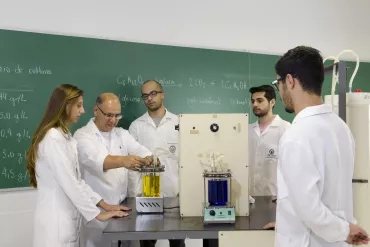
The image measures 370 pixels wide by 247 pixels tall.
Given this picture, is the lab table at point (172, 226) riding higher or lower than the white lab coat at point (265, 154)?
lower

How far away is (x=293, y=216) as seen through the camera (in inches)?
64.1

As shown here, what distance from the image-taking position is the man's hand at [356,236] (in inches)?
63.3

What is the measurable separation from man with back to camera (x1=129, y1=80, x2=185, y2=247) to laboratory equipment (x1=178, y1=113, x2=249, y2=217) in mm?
1251

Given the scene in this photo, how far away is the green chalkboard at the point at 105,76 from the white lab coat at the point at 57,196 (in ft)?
3.01

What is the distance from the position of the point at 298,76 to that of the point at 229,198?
0.77 m

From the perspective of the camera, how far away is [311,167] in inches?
60.2

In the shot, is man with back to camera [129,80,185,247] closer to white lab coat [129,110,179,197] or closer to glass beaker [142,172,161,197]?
white lab coat [129,110,179,197]

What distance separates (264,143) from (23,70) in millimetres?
1875

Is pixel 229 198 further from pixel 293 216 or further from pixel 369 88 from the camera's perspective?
pixel 369 88

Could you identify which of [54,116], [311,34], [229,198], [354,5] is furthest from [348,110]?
[354,5]

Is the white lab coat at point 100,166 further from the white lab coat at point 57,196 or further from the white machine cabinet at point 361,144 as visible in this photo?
the white machine cabinet at point 361,144

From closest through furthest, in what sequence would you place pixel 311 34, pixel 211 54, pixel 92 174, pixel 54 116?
pixel 54 116 → pixel 92 174 → pixel 211 54 → pixel 311 34

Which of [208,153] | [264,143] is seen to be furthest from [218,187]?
[264,143]

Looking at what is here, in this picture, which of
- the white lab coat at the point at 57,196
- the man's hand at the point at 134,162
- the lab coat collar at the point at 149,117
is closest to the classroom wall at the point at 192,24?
the lab coat collar at the point at 149,117
